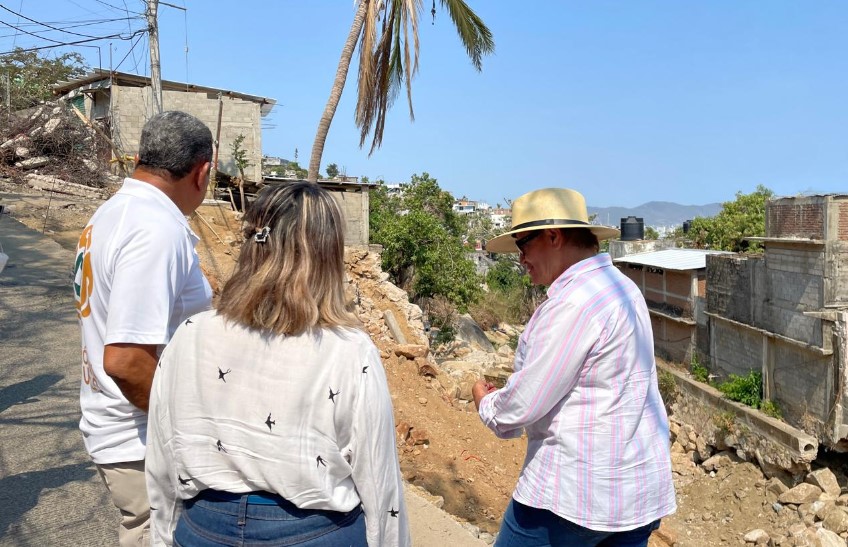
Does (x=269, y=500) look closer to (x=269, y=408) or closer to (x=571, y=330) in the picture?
(x=269, y=408)

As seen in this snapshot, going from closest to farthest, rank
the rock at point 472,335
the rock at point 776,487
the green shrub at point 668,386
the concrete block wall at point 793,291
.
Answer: the concrete block wall at point 793,291 < the rock at point 776,487 < the green shrub at point 668,386 < the rock at point 472,335

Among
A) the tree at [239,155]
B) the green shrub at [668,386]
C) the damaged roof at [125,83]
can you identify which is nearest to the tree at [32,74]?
the damaged roof at [125,83]

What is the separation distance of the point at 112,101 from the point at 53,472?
16.3 m

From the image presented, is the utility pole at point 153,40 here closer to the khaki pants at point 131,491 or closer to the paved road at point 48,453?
the paved road at point 48,453

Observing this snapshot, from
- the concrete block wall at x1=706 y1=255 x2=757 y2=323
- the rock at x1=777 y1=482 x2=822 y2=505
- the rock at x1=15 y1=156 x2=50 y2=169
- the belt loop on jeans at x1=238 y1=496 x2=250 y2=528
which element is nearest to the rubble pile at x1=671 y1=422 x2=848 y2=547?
the rock at x1=777 y1=482 x2=822 y2=505

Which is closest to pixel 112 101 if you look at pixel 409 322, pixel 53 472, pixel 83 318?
pixel 409 322

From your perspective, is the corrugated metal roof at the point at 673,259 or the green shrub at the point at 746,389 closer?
the green shrub at the point at 746,389

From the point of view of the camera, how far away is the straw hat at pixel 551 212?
2.22m

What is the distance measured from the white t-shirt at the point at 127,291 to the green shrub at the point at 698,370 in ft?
62.0

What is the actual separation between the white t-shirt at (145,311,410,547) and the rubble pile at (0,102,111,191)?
16.5 meters

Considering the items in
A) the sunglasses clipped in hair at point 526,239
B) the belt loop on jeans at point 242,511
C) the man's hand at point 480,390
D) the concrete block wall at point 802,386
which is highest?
the sunglasses clipped in hair at point 526,239

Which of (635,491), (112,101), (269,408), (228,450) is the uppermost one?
(112,101)

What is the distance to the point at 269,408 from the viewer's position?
1598mm

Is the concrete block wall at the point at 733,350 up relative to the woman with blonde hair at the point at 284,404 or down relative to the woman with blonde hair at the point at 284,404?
down
